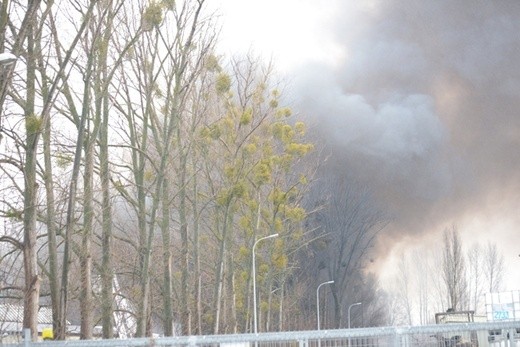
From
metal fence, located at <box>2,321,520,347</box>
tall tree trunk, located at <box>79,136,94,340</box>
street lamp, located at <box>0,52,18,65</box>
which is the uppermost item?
street lamp, located at <box>0,52,18,65</box>

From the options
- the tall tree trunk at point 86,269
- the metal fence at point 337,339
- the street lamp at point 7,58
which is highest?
the street lamp at point 7,58

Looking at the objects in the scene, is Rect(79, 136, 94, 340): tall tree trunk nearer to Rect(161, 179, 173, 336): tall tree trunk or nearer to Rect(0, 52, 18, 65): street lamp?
Rect(161, 179, 173, 336): tall tree trunk

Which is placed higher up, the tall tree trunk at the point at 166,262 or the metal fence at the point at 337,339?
the tall tree trunk at the point at 166,262

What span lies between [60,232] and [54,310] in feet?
9.48

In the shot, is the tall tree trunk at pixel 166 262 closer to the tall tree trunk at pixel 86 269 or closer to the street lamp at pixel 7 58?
the tall tree trunk at pixel 86 269

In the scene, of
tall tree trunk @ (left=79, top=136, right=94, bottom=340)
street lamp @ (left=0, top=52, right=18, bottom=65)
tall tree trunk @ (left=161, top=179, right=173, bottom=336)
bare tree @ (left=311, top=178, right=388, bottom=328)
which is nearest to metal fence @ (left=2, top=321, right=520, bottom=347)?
street lamp @ (left=0, top=52, right=18, bottom=65)

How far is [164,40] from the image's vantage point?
107 feet

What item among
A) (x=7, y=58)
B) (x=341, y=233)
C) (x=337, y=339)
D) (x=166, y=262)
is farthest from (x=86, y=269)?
(x=341, y=233)

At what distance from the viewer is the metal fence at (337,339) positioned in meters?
12.3

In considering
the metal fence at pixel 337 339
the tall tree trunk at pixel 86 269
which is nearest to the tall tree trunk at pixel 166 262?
the tall tree trunk at pixel 86 269

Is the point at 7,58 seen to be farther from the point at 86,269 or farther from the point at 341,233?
the point at 341,233

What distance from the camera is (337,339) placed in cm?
1307

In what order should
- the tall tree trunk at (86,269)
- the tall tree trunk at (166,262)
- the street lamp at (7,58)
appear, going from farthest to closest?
the tall tree trunk at (166,262) → the tall tree trunk at (86,269) → the street lamp at (7,58)

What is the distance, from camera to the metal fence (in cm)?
1230
